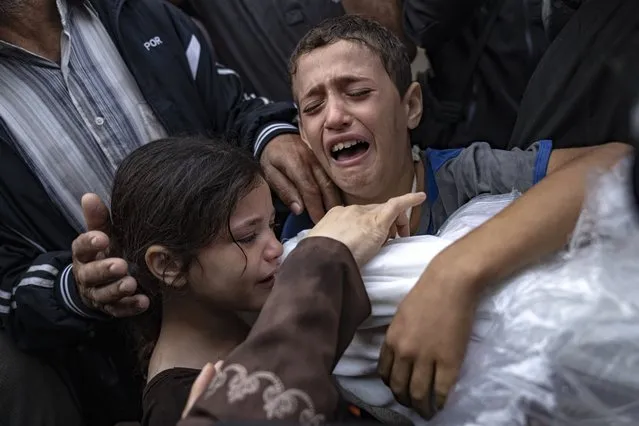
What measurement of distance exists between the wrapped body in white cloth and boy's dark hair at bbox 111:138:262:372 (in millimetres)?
285

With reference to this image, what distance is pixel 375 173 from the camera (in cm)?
155

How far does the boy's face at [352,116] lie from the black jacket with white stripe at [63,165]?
0.52 feet

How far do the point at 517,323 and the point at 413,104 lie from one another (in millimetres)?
753

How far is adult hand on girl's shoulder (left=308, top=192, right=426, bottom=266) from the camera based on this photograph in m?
1.17

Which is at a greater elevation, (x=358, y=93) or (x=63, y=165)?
(x=63, y=165)

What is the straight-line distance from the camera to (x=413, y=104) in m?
1.68

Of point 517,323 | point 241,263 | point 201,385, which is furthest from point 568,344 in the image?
point 241,263

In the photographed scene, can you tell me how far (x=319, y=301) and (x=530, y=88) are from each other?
32.6 inches

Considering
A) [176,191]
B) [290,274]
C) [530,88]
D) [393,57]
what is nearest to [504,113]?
[530,88]

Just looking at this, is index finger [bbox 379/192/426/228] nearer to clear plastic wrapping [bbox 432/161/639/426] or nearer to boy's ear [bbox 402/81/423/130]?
clear plastic wrapping [bbox 432/161/639/426]

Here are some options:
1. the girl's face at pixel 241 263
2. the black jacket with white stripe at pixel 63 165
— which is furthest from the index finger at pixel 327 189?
the girl's face at pixel 241 263

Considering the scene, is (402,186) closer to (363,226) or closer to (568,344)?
(363,226)

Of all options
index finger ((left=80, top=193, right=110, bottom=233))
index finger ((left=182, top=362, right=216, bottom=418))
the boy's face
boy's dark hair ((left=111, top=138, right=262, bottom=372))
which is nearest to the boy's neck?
the boy's face

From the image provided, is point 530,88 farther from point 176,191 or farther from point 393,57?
point 176,191
